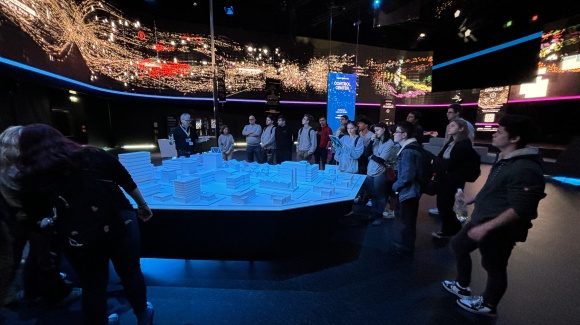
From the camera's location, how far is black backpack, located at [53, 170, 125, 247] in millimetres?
1108

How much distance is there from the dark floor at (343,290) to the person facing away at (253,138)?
3.13m

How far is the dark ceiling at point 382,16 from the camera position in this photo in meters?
4.79

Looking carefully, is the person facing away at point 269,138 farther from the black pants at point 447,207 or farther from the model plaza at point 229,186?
the black pants at point 447,207

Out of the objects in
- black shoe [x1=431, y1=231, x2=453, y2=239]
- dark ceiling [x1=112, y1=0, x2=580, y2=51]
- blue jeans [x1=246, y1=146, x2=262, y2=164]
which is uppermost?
dark ceiling [x1=112, y1=0, x2=580, y2=51]

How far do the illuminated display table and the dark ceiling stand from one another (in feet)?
15.0

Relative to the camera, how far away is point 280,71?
32.1 ft

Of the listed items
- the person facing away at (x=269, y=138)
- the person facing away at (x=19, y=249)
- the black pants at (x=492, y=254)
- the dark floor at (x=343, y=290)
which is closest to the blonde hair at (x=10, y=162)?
the person facing away at (x=19, y=249)

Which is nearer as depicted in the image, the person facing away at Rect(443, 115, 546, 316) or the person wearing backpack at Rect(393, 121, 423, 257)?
the person facing away at Rect(443, 115, 546, 316)

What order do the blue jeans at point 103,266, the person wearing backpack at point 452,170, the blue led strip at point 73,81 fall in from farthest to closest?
the blue led strip at point 73,81
the person wearing backpack at point 452,170
the blue jeans at point 103,266

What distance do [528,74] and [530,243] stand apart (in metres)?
4.26

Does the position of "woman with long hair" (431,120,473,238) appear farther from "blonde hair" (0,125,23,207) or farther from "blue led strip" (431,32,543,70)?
"blue led strip" (431,32,543,70)

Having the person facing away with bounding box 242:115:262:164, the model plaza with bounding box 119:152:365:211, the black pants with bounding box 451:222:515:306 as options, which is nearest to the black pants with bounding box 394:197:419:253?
the model plaza with bounding box 119:152:365:211

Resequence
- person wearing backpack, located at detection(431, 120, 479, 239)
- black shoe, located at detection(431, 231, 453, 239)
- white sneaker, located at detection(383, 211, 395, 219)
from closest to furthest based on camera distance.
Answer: person wearing backpack, located at detection(431, 120, 479, 239) < black shoe, located at detection(431, 231, 453, 239) < white sneaker, located at detection(383, 211, 395, 219)

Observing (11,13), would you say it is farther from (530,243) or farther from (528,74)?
(528,74)
